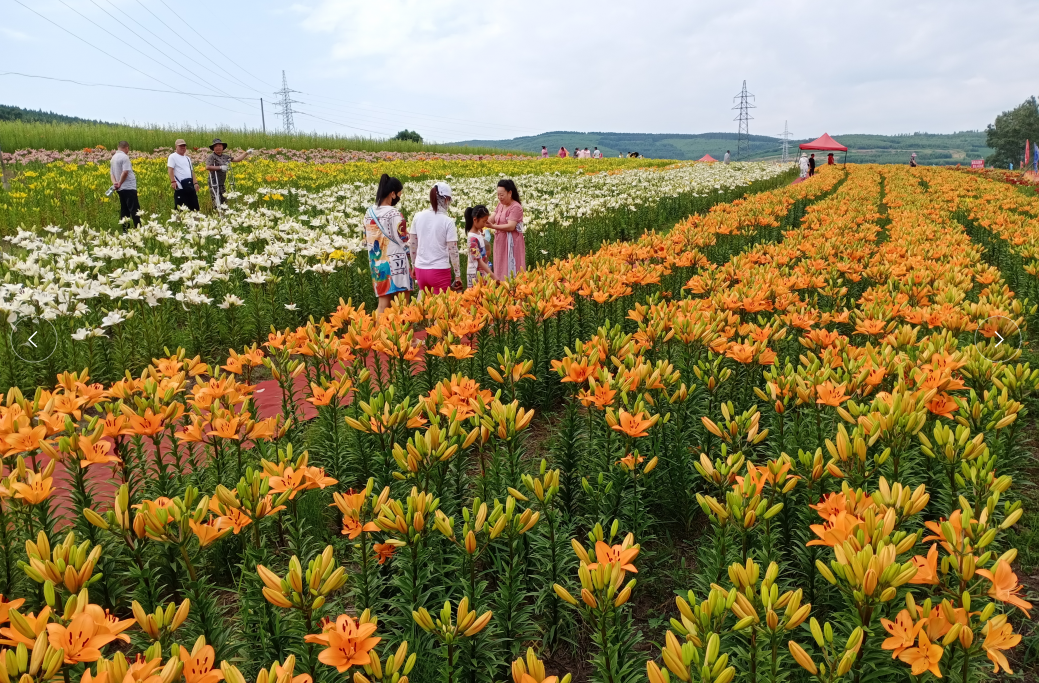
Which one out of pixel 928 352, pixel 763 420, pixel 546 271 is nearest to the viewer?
pixel 928 352

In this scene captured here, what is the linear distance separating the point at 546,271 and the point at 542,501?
140 inches

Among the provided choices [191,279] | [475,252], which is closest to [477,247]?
[475,252]

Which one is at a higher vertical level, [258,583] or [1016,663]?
[258,583]

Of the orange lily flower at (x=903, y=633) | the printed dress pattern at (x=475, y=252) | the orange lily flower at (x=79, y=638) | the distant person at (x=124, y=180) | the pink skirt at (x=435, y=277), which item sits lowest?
the orange lily flower at (x=903, y=633)

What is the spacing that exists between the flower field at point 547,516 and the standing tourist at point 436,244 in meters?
2.05

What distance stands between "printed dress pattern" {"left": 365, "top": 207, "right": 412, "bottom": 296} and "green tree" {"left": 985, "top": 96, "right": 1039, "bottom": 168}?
84787 millimetres

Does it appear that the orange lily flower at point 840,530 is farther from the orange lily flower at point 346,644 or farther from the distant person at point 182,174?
the distant person at point 182,174

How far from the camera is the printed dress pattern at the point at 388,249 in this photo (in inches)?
270

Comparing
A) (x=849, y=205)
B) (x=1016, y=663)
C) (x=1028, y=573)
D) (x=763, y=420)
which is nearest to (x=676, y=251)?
(x=763, y=420)

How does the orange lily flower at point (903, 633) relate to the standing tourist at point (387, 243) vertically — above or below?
below

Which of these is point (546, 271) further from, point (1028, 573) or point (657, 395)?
point (1028, 573)

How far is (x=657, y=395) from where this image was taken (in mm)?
3449

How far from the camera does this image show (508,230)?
773cm

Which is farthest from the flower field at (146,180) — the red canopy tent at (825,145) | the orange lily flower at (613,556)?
the red canopy tent at (825,145)
